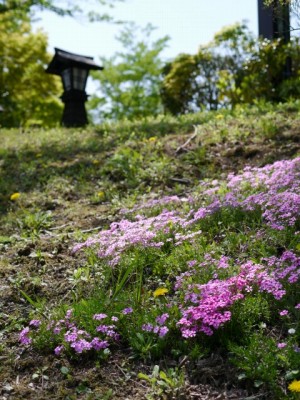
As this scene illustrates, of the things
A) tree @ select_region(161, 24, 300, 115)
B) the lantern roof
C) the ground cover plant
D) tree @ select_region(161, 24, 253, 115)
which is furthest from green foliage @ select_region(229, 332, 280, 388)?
tree @ select_region(161, 24, 253, 115)

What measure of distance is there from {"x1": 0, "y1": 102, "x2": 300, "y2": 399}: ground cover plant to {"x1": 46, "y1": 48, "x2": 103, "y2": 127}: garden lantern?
484 cm

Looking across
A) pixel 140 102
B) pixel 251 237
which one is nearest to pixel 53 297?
pixel 251 237

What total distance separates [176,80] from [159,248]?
45.0 feet

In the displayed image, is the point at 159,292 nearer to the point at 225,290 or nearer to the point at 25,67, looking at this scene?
the point at 225,290

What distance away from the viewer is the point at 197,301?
281 cm

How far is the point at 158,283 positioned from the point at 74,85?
27.6ft

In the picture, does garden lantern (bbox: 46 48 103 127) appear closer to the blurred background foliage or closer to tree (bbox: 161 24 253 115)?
the blurred background foliage

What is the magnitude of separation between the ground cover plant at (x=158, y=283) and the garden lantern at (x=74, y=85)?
15.9 feet

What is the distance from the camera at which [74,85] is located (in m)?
10.8

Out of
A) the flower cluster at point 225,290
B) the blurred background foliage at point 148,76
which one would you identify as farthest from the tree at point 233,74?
the flower cluster at point 225,290

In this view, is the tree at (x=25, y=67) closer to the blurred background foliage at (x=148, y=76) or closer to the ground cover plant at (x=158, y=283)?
the blurred background foliage at (x=148, y=76)

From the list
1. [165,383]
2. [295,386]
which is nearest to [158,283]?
[165,383]

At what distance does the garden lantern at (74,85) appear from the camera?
10648 millimetres

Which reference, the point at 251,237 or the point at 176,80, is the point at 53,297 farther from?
the point at 176,80
